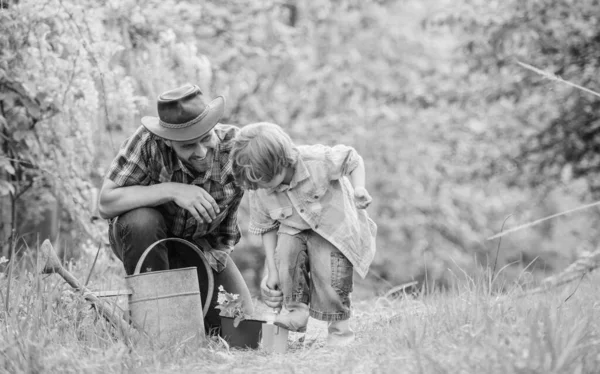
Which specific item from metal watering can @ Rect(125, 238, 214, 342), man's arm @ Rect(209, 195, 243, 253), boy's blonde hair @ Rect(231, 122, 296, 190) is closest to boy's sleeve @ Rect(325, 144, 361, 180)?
boy's blonde hair @ Rect(231, 122, 296, 190)

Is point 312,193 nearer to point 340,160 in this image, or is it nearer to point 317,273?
point 340,160

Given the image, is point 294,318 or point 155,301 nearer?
point 155,301

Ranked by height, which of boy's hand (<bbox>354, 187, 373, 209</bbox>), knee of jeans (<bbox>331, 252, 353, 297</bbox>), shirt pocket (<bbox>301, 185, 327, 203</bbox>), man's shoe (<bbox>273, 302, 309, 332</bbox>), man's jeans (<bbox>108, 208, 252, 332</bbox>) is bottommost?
man's shoe (<bbox>273, 302, 309, 332</bbox>)

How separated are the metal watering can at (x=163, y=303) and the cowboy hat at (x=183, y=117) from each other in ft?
1.59

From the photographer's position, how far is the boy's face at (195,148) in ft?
9.99

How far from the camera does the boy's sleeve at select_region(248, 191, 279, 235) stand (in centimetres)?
320

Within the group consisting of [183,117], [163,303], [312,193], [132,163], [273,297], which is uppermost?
[183,117]

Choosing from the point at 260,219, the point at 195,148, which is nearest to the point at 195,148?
the point at 195,148

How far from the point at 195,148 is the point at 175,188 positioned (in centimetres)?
19

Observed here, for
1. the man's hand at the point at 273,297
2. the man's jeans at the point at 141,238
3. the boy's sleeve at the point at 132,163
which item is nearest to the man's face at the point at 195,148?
the boy's sleeve at the point at 132,163

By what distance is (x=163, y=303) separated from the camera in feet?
9.05

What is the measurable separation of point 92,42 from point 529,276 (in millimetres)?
2622

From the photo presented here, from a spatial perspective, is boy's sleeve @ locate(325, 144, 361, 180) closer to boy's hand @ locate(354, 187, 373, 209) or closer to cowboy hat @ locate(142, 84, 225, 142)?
boy's hand @ locate(354, 187, 373, 209)

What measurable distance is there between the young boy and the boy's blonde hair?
2 centimetres
